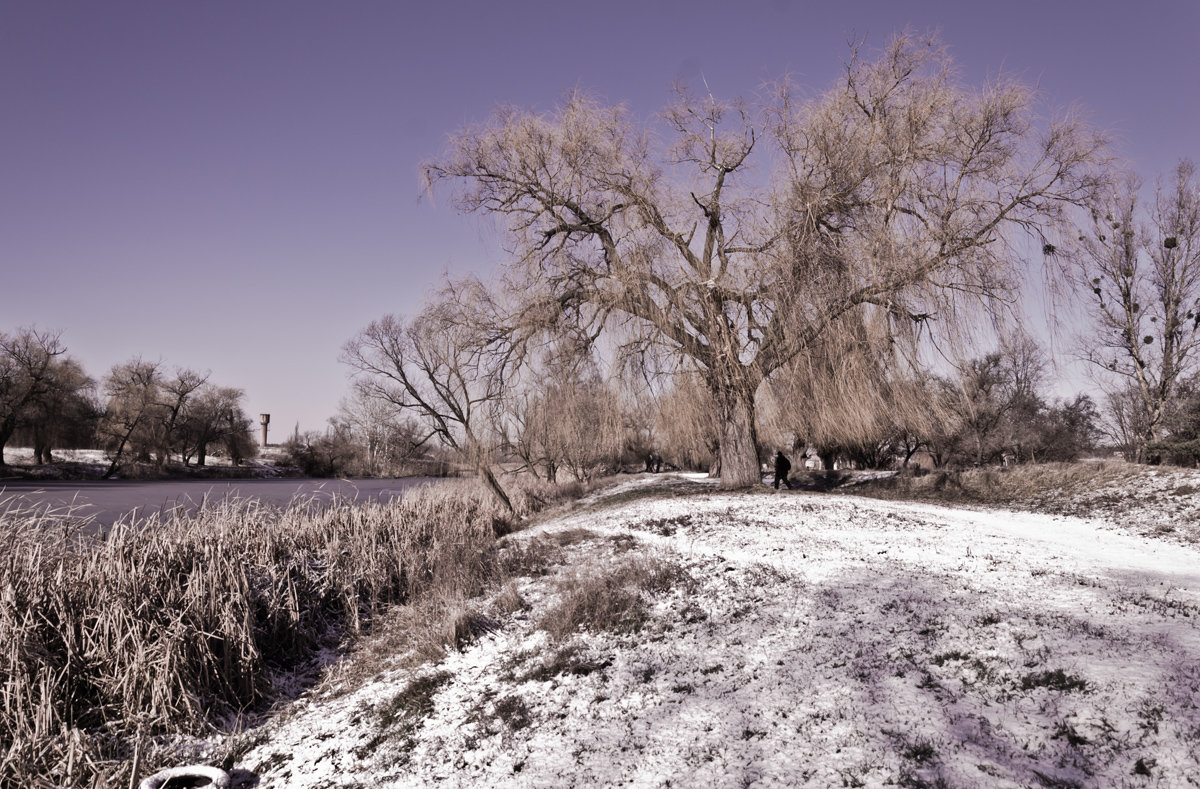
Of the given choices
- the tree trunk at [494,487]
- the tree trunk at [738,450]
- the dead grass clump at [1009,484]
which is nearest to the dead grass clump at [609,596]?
the tree trunk at [738,450]

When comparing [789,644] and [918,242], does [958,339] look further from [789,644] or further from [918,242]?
[789,644]

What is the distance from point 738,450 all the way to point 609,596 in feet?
28.3

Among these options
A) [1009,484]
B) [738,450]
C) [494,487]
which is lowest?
[1009,484]

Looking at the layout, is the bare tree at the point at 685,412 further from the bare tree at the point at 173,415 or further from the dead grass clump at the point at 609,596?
the bare tree at the point at 173,415

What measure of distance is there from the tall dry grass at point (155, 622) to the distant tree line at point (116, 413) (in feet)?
121

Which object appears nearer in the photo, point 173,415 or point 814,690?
point 814,690

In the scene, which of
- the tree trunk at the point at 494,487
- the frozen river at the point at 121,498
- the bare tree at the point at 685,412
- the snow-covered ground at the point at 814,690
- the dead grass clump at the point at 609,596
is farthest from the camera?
the tree trunk at the point at 494,487

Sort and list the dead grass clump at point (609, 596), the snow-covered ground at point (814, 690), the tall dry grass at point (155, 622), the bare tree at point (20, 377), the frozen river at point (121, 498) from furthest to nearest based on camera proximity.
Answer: the bare tree at point (20, 377) < the frozen river at point (121, 498) < the dead grass clump at point (609, 596) < the tall dry grass at point (155, 622) < the snow-covered ground at point (814, 690)

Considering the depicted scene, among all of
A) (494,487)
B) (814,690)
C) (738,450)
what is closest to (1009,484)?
(738,450)

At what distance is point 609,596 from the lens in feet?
20.0

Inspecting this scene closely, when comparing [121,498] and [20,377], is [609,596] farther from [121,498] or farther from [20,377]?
[20,377]

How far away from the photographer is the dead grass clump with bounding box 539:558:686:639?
5.69 m

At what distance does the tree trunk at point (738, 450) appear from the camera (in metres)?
13.9

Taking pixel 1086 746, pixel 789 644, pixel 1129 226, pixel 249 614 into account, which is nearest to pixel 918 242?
pixel 789 644
